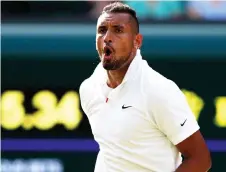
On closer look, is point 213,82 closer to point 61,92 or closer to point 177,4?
point 177,4

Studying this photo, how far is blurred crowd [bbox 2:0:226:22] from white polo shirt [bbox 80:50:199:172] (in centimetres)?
304

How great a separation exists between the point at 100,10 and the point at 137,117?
130 inches

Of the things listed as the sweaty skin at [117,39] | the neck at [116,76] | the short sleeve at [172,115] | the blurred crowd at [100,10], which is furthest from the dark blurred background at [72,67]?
the short sleeve at [172,115]

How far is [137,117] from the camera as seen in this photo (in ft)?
10.9

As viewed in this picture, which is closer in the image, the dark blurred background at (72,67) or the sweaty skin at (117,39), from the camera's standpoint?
the sweaty skin at (117,39)

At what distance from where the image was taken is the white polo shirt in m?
3.29

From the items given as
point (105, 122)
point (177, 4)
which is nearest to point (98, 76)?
point (105, 122)

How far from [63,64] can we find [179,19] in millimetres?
915

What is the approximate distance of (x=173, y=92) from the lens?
330 cm

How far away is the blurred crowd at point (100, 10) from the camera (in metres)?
6.52

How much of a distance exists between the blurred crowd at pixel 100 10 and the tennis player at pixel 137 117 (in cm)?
302

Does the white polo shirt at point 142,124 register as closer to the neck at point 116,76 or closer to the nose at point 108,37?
the neck at point 116,76

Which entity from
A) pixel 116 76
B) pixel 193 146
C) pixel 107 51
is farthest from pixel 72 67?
pixel 193 146

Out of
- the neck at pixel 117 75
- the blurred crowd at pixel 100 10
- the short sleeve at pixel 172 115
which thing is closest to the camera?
the short sleeve at pixel 172 115
